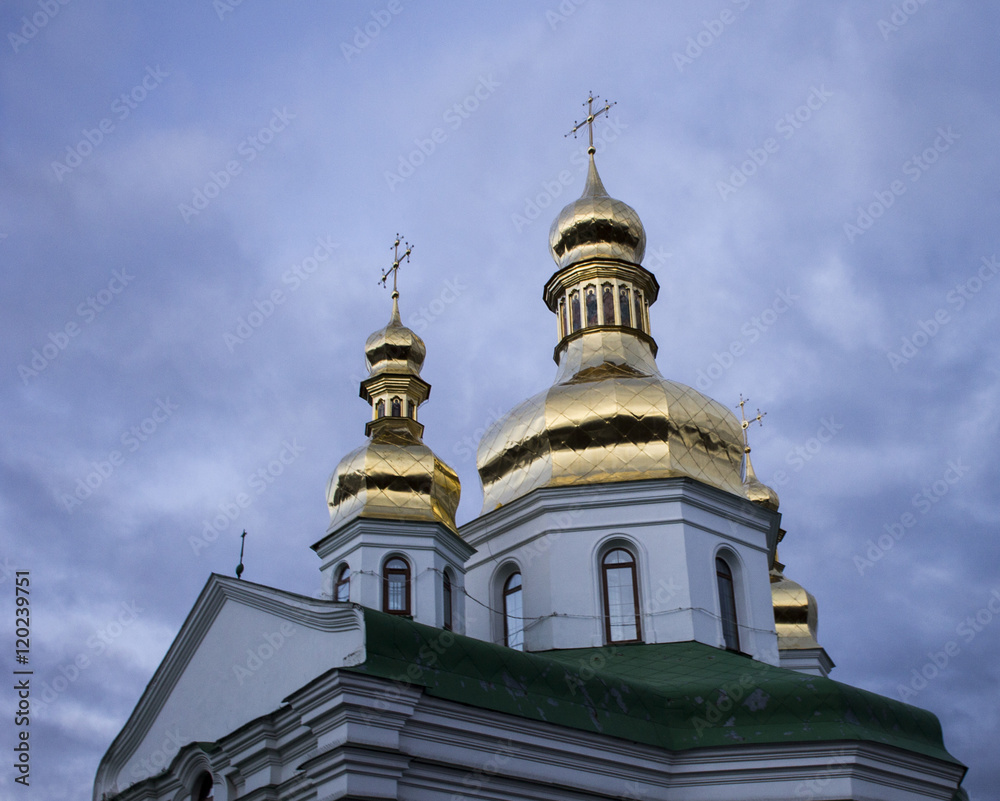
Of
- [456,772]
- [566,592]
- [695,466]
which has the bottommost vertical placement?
[456,772]

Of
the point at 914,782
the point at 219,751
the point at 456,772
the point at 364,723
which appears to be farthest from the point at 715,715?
the point at 219,751

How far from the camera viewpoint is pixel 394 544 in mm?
18547

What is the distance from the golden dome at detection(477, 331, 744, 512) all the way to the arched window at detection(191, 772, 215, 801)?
697 cm

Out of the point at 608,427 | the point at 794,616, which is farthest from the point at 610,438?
the point at 794,616

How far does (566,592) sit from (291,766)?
250 inches

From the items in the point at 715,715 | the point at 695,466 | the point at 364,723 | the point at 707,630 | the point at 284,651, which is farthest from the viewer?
the point at 695,466

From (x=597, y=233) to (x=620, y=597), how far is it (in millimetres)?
7965

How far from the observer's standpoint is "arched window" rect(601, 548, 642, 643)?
1788 centimetres

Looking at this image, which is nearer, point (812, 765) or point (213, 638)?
point (812, 765)

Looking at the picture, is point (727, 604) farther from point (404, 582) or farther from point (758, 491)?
point (758, 491)

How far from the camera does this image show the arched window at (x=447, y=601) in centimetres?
1838

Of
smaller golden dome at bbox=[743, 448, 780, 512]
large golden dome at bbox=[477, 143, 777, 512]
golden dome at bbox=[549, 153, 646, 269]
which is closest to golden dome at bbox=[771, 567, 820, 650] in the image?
smaller golden dome at bbox=[743, 448, 780, 512]

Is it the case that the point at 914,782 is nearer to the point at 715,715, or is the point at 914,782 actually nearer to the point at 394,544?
the point at 715,715

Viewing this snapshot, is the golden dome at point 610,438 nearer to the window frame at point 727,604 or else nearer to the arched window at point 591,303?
the window frame at point 727,604
